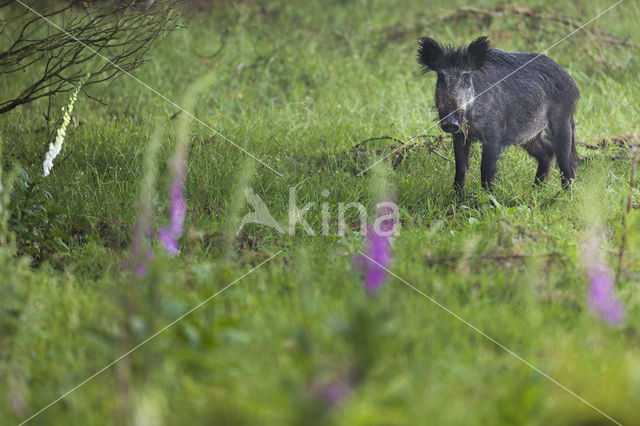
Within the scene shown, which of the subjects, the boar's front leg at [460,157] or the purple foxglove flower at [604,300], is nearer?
the purple foxglove flower at [604,300]

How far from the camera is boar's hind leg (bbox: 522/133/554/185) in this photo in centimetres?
536

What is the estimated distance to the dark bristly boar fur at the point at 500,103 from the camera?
15.0 ft

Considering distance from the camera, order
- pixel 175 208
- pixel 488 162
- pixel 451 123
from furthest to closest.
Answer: pixel 488 162, pixel 451 123, pixel 175 208

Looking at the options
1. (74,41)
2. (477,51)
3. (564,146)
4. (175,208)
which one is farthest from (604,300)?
(74,41)

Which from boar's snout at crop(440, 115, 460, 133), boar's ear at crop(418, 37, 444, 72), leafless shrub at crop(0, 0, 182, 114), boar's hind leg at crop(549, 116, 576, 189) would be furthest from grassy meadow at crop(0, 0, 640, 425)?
boar's ear at crop(418, 37, 444, 72)

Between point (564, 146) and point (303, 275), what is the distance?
9.45 feet

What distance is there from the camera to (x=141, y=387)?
218 centimetres

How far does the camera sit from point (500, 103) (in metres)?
4.86

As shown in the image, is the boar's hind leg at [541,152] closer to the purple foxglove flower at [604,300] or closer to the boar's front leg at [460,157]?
the boar's front leg at [460,157]

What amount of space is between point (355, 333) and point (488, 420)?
51 centimetres

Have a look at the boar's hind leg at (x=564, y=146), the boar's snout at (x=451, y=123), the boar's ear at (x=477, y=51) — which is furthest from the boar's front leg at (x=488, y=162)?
the boar's hind leg at (x=564, y=146)

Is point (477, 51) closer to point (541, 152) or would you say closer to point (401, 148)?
point (401, 148)

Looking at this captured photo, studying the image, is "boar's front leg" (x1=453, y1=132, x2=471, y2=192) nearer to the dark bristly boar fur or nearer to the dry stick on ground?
the dark bristly boar fur

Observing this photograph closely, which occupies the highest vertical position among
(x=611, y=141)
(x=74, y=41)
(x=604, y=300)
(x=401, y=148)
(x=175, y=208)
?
(x=74, y=41)
